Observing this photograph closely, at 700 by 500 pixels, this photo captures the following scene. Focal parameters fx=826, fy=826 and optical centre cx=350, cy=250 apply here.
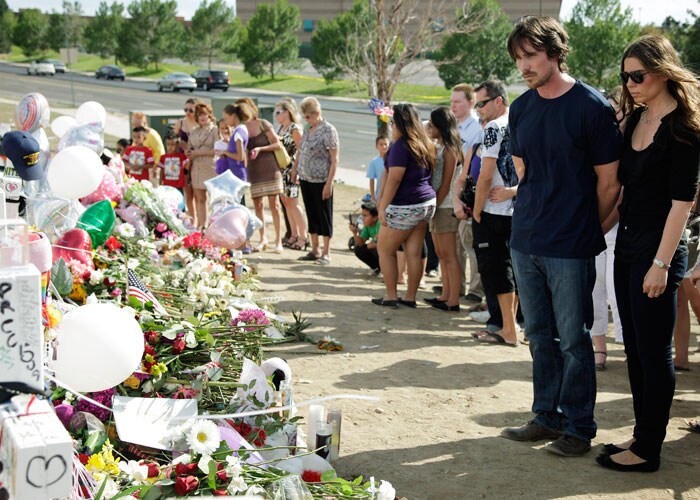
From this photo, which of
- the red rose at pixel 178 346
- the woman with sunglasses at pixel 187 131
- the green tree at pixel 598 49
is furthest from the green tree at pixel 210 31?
the red rose at pixel 178 346

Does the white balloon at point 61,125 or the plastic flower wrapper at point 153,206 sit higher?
the white balloon at point 61,125

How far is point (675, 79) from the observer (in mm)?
3584

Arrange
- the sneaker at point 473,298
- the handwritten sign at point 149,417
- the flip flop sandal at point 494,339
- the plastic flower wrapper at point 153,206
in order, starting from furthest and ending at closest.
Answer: the sneaker at point 473,298 → the plastic flower wrapper at point 153,206 → the flip flop sandal at point 494,339 → the handwritten sign at point 149,417

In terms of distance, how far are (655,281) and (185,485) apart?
2.18 meters

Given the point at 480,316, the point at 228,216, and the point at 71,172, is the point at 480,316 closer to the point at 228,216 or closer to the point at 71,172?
the point at 228,216

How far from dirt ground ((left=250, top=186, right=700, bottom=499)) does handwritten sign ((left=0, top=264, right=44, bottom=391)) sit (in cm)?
218

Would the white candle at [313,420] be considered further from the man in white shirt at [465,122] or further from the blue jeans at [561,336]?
the man in white shirt at [465,122]

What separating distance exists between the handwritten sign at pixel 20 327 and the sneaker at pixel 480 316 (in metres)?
5.23

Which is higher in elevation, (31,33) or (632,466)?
(31,33)

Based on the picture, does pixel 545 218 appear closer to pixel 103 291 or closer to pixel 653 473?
pixel 653 473

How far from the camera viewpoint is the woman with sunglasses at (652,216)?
3.58 meters

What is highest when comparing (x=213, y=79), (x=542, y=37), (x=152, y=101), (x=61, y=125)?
(x=213, y=79)

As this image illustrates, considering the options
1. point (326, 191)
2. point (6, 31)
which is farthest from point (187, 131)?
point (6, 31)

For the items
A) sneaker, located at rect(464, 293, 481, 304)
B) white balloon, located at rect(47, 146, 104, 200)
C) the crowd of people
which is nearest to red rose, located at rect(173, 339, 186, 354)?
white balloon, located at rect(47, 146, 104, 200)
